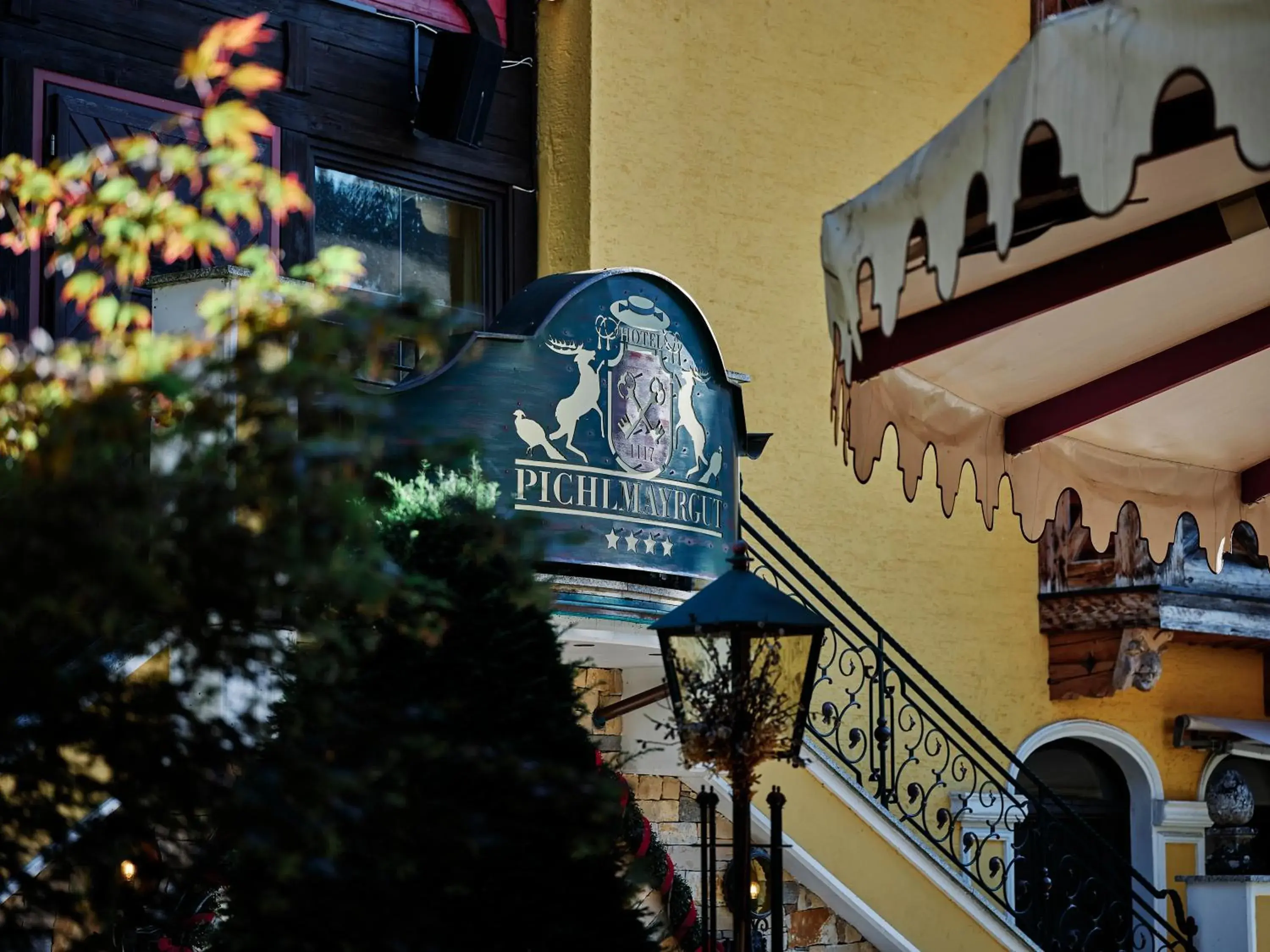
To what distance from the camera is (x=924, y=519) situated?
1241 centimetres

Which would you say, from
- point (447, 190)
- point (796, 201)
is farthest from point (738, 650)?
point (796, 201)

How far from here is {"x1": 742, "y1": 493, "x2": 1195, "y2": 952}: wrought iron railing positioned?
9852mm

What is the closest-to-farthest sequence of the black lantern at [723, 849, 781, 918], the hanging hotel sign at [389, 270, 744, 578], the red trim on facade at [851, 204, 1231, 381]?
the red trim on facade at [851, 204, 1231, 381]
the hanging hotel sign at [389, 270, 744, 578]
the black lantern at [723, 849, 781, 918]

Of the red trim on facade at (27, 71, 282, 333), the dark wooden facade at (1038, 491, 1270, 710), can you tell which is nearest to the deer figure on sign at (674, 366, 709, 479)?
the red trim on facade at (27, 71, 282, 333)

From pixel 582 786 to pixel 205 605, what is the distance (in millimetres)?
1393

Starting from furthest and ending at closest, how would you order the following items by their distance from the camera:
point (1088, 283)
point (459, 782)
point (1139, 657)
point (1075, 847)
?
point (1139, 657) < point (1075, 847) < point (459, 782) < point (1088, 283)

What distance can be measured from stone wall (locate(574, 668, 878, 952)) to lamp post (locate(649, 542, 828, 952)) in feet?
10.4

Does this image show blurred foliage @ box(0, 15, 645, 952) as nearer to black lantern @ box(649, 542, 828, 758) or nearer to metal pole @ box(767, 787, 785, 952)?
black lantern @ box(649, 542, 828, 758)

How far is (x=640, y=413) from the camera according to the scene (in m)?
7.49

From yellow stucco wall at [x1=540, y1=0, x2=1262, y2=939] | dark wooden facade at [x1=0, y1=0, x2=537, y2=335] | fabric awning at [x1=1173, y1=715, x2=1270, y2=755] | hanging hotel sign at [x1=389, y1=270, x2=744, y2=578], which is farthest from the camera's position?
fabric awning at [x1=1173, y1=715, x2=1270, y2=755]

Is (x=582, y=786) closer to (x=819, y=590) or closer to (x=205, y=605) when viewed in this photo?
(x=205, y=605)

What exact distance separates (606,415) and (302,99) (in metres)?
3.87

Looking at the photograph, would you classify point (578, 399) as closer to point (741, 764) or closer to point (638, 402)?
point (638, 402)

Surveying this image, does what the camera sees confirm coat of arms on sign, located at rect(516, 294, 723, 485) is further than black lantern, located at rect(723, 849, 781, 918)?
No
